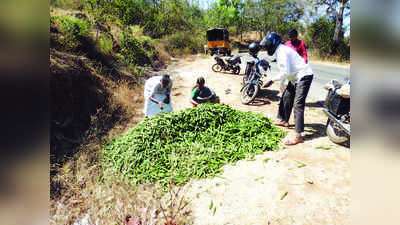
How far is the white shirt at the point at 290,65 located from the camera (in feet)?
10.6

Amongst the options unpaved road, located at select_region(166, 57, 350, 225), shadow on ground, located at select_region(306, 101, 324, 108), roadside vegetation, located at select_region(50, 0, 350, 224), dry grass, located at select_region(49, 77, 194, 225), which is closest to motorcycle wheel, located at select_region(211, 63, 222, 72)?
roadside vegetation, located at select_region(50, 0, 350, 224)

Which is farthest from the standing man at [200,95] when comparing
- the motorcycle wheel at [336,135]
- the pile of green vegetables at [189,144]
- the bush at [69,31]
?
the bush at [69,31]

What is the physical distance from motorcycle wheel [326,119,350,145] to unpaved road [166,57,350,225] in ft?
0.30

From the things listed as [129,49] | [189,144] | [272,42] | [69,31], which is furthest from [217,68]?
[189,144]

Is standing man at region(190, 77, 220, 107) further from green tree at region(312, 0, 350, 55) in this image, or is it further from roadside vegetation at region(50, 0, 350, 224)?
green tree at region(312, 0, 350, 55)

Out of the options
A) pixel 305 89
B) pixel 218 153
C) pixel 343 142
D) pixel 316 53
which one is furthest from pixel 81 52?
pixel 316 53

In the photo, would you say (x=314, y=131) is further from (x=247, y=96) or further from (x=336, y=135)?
(x=247, y=96)

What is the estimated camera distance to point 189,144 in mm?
3506

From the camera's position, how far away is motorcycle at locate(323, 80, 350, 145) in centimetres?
296

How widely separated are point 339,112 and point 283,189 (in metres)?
1.56

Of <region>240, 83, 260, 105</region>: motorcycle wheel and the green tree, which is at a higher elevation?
the green tree

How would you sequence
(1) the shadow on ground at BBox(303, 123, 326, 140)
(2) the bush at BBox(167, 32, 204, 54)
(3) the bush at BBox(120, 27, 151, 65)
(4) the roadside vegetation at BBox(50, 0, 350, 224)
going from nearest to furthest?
(4) the roadside vegetation at BBox(50, 0, 350, 224) < (1) the shadow on ground at BBox(303, 123, 326, 140) < (3) the bush at BBox(120, 27, 151, 65) < (2) the bush at BBox(167, 32, 204, 54)
